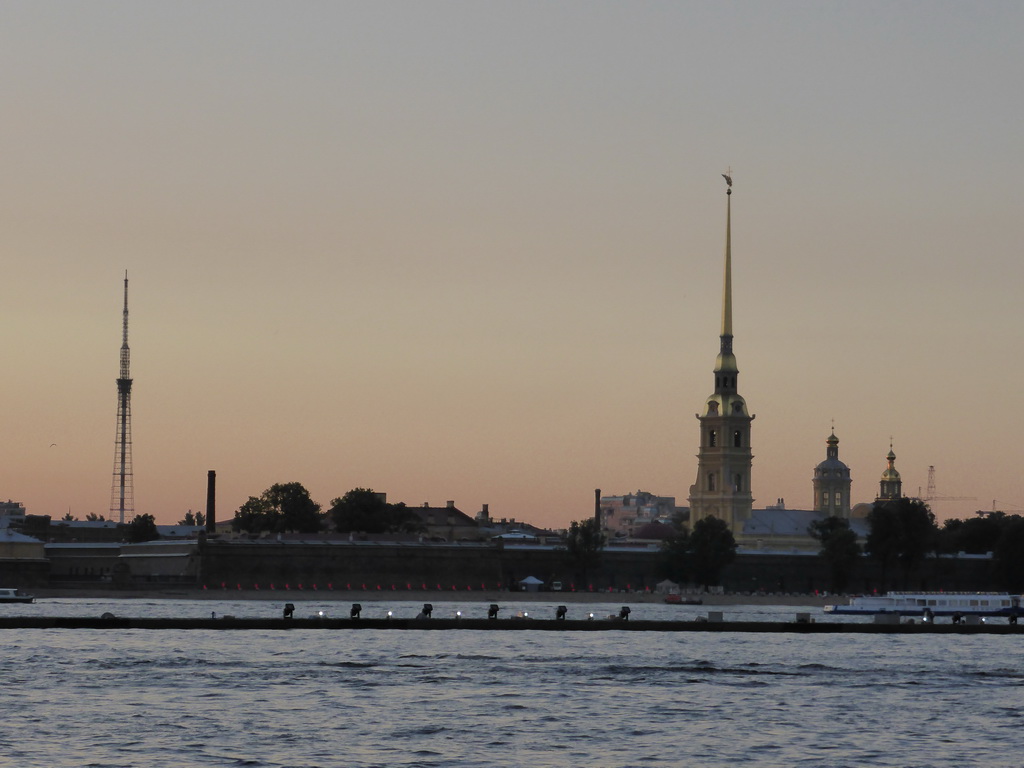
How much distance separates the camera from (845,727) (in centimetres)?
4766

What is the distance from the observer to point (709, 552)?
6250 inches

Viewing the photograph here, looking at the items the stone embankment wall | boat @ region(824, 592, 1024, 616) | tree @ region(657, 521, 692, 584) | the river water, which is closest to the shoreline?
the stone embankment wall

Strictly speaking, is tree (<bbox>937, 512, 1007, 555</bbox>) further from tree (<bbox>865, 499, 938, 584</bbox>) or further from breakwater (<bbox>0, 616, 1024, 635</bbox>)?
breakwater (<bbox>0, 616, 1024, 635</bbox>)

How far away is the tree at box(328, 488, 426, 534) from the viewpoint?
6978 inches

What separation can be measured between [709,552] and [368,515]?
3319 centimetres

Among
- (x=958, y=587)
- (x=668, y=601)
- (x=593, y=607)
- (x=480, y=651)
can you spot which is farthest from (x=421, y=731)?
(x=958, y=587)

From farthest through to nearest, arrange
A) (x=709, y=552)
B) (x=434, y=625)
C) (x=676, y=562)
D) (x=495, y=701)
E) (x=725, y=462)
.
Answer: (x=725, y=462) → (x=676, y=562) → (x=709, y=552) → (x=434, y=625) → (x=495, y=701)

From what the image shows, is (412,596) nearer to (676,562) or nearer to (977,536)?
(676,562)

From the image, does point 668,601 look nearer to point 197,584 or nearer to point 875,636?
point 197,584

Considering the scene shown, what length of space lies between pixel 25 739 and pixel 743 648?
39.7 m

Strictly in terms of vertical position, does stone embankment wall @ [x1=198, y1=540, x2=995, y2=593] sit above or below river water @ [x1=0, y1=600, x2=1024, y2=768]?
above

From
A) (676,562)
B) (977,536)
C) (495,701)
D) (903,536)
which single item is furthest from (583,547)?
(495,701)

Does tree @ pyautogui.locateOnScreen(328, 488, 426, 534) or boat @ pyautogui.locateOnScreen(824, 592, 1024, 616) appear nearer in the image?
boat @ pyautogui.locateOnScreen(824, 592, 1024, 616)

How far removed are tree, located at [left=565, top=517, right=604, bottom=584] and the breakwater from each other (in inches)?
2821
